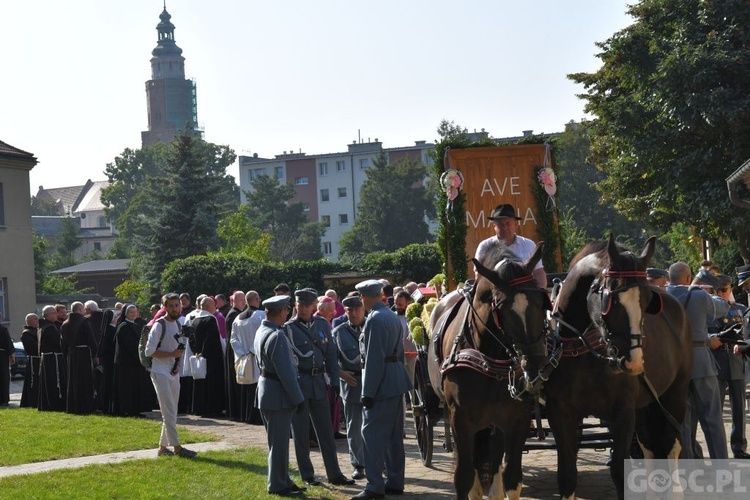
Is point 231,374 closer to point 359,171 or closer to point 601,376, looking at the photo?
point 601,376

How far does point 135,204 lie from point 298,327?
107185mm

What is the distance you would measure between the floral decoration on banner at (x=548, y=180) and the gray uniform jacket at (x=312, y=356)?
4702mm

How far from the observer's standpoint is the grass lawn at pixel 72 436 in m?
15.2

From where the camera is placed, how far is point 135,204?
380 feet

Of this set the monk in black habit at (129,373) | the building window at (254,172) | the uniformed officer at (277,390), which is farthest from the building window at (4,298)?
the building window at (254,172)

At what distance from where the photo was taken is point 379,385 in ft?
34.5

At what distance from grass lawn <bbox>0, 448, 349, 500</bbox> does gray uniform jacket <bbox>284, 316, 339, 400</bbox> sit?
1.09 m

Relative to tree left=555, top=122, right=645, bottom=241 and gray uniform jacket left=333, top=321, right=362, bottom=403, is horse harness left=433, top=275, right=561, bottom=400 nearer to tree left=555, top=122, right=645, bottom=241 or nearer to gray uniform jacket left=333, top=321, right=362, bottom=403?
gray uniform jacket left=333, top=321, right=362, bottom=403

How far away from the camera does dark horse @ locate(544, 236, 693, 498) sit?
310 inches

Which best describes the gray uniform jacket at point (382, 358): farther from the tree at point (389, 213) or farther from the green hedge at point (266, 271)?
the tree at point (389, 213)

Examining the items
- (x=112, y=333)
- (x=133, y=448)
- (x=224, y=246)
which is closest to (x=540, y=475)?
(x=133, y=448)

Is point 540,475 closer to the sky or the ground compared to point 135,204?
closer to the ground

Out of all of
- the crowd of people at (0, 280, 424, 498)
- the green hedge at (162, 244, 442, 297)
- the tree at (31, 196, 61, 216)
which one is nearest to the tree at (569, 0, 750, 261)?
the crowd of people at (0, 280, 424, 498)

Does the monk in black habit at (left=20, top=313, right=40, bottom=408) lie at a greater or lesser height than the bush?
lesser
